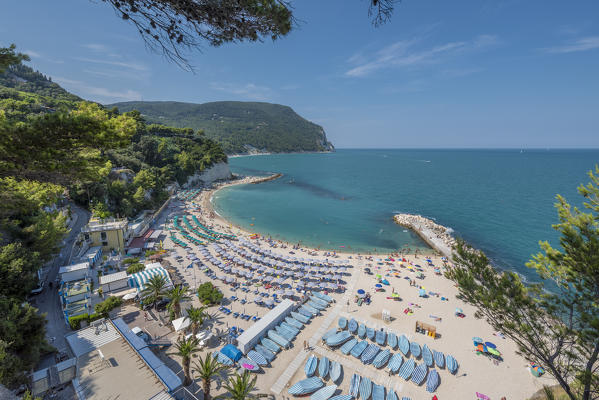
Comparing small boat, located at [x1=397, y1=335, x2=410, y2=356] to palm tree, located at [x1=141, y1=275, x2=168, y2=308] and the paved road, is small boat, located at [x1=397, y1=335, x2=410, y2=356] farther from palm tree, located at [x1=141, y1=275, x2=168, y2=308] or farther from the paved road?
the paved road

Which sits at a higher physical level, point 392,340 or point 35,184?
point 35,184

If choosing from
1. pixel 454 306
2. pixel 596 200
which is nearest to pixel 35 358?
pixel 596 200

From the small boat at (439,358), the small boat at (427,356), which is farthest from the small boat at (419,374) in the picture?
the small boat at (439,358)

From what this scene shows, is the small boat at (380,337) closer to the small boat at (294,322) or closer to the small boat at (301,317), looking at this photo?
the small boat at (301,317)

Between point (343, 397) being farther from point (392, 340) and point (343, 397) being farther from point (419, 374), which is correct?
point (392, 340)

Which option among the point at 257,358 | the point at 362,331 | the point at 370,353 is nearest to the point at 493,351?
the point at 370,353

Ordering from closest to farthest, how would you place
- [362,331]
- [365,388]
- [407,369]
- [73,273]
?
1. [365,388]
2. [407,369]
3. [362,331]
4. [73,273]

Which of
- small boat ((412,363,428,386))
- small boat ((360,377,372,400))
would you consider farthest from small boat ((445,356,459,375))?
small boat ((360,377,372,400))
